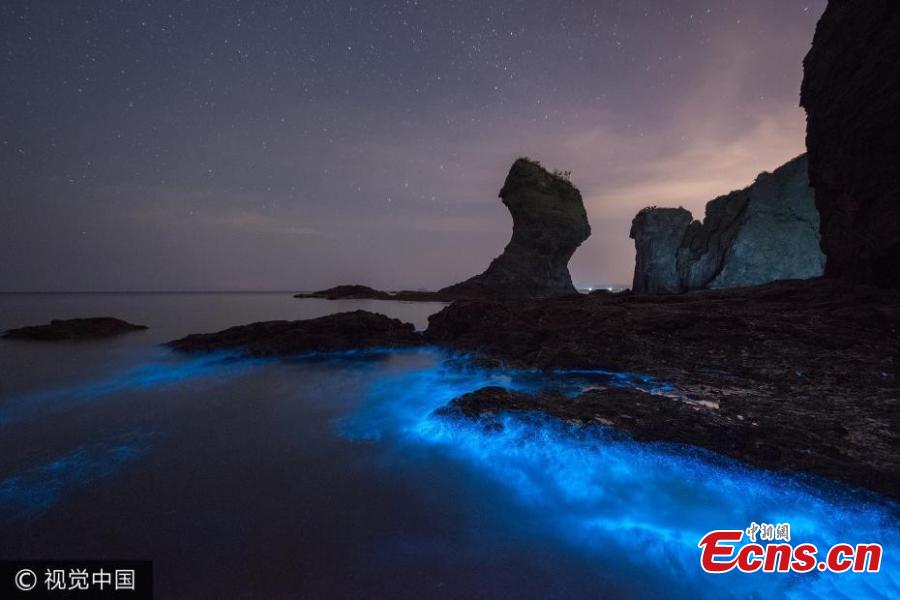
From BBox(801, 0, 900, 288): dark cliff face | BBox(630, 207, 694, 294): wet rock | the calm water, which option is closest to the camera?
the calm water

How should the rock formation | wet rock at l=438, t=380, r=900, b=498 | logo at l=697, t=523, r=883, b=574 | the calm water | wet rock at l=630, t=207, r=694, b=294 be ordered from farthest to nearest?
1. wet rock at l=630, t=207, r=694, b=294
2. the rock formation
3. wet rock at l=438, t=380, r=900, b=498
4. logo at l=697, t=523, r=883, b=574
5. the calm water

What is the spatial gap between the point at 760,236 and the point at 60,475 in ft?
139

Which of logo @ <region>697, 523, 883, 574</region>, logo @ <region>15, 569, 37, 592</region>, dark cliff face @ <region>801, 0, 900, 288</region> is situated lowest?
logo @ <region>15, 569, 37, 592</region>

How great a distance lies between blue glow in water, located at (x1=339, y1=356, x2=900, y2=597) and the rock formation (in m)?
36.1

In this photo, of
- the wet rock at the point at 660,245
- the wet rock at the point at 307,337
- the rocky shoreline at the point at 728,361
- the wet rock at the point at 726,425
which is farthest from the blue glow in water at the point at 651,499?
the wet rock at the point at 660,245

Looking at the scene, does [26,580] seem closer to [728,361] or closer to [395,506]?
[395,506]

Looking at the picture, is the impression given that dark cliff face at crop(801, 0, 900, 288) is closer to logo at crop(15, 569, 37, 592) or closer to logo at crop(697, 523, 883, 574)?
logo at crop(697, 523, 883, 574)

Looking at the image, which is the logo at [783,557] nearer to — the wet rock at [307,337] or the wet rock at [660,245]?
the wet rock at [307,337]

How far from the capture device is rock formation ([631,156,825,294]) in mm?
29203

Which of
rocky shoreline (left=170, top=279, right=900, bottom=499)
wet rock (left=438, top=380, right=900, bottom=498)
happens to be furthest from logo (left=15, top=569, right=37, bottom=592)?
rocky shoreline (left=170, top=279, right=900, bottom=499)

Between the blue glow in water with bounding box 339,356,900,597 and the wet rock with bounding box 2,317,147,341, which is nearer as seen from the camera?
the blue glow in water with bounding box 339,356,900,597

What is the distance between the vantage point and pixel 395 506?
3719 millimetres

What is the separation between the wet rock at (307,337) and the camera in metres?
13.1

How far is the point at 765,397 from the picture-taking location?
5.96 meters
